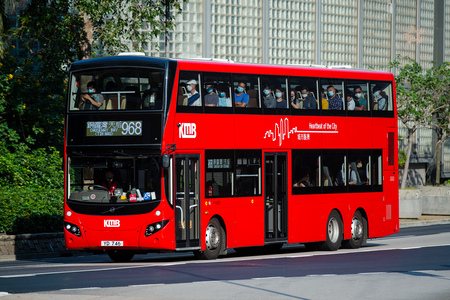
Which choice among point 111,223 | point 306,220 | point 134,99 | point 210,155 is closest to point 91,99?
point 134,99

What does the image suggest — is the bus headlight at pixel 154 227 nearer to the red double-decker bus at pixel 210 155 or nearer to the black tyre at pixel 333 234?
the red double-decker bus at pixel 210 155

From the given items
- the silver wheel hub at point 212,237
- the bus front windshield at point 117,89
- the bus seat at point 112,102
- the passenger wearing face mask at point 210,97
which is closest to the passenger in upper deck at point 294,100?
the passenger wearing face mask at point 210,97

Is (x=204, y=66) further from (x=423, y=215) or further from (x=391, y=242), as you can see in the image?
(x=423, y=215)

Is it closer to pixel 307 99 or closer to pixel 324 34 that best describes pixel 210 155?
pixel 307 99

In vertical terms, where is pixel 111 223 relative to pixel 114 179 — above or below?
below

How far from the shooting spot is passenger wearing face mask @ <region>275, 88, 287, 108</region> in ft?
74.3

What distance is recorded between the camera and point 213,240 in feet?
69.3

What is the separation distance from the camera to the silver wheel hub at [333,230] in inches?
966

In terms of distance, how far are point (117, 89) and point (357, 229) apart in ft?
27.6

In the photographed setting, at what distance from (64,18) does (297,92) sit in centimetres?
935

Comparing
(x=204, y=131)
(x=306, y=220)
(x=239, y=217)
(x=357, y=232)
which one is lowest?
(x=357, y=232)

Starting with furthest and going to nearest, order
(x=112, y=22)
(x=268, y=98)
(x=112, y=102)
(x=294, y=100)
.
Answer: (x=112, y=22)
(x=294, y=100)
(x=268, y=98)
(x=112, y=102)

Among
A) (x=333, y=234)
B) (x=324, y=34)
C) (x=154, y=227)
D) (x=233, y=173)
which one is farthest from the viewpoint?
(x=324, y=34)

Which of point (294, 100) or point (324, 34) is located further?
point (324, 34)
